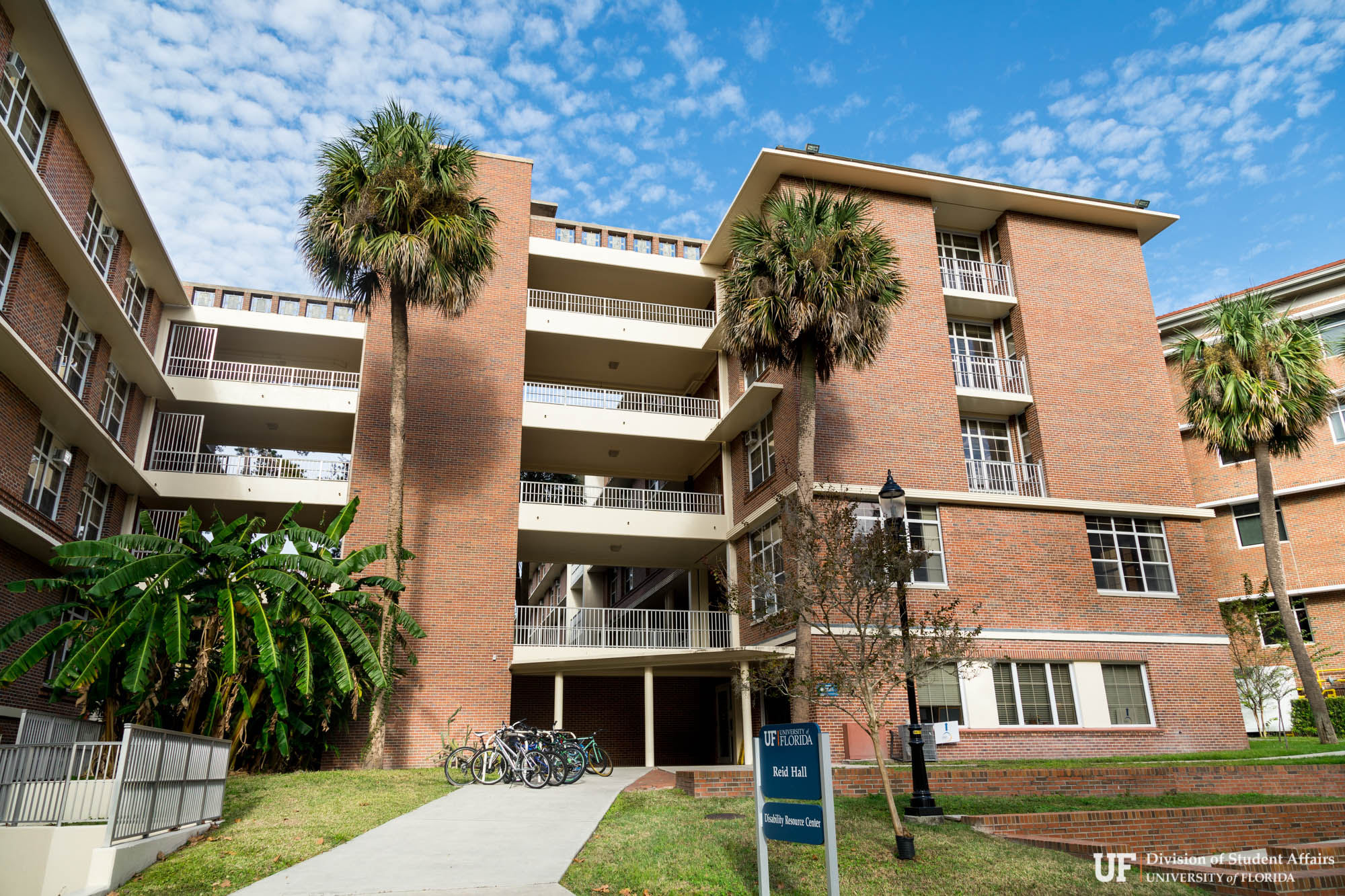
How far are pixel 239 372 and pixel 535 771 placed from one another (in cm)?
1710

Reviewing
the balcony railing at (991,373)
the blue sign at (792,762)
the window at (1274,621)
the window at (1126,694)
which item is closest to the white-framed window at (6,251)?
the blue sign at (792,762)

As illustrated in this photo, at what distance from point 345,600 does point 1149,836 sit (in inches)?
640

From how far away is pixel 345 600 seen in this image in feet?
66.8

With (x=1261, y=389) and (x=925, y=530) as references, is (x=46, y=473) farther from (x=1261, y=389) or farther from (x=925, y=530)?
(x=1261, y=389)

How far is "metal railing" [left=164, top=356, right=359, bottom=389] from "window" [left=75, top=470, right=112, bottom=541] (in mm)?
4262

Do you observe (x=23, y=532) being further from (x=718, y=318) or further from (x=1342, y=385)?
(x=1342, y=385)

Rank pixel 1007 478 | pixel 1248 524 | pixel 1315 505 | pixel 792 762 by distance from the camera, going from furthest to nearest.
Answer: pixel 1248 524 → pixel 1315 505 → pixel 1007 478 → pixel 792 762

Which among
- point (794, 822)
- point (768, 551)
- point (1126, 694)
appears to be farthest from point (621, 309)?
point (794, 822)

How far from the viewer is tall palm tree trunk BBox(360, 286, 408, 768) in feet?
68.8

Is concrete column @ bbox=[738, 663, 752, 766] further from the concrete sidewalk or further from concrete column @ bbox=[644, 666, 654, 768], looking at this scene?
the concrete sidewalk

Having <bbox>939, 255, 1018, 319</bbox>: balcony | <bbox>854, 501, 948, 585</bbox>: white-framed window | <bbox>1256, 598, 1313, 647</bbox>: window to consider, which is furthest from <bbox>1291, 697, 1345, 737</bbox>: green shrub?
<bbox>939, 255, 1018, 319</bbox>: balcony

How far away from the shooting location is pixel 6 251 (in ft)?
58.3

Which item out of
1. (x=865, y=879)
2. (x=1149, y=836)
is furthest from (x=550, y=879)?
(x=1149, y=836)

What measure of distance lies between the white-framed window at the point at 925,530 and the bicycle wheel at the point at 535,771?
9678mm
